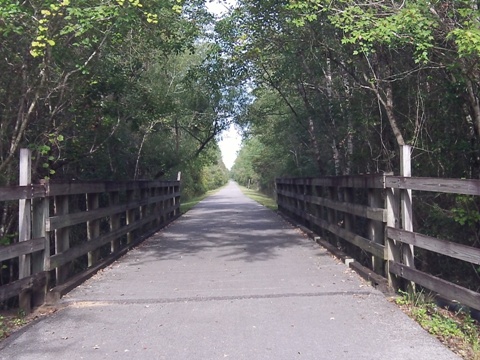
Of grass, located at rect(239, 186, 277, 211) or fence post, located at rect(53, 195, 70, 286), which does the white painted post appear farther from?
grass, located at rect(239, 186, 277, 211)

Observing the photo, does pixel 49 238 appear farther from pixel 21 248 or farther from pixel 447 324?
pixel 447 324

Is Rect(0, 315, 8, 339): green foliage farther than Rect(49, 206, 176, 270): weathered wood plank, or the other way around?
Rect(49, 206, 176, 270): weathered wood plank

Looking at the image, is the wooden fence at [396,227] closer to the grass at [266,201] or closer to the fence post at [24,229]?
the fence post at [24,229]

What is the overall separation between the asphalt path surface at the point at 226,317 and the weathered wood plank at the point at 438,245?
2.48ft

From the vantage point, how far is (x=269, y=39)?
12484 mm

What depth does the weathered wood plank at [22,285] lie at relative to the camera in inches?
206

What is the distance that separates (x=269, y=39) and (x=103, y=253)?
21.7ft

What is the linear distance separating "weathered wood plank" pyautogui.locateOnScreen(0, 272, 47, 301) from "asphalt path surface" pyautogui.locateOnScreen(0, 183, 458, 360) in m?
0.38

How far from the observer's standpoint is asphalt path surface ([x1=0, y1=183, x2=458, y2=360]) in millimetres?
4500

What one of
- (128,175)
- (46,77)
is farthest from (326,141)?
(46,77)

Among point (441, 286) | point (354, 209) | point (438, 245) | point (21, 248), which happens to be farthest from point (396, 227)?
point (21, 248)

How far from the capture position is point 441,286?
516cm

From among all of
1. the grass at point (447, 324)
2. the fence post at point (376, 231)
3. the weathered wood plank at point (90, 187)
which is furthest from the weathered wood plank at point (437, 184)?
the weathered wood plank at point (90, 187)

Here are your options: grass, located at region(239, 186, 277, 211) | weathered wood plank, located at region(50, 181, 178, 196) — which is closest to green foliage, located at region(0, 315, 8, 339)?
weathered wood plank, located at region(50, 181, 178, 196)
